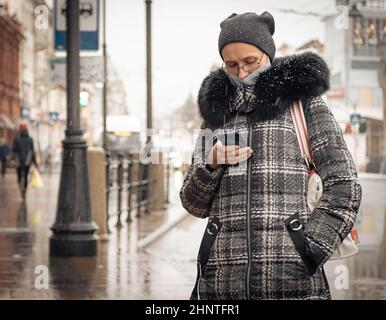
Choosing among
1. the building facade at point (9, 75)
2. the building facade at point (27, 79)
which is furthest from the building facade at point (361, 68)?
the building facade at point (9, 75)

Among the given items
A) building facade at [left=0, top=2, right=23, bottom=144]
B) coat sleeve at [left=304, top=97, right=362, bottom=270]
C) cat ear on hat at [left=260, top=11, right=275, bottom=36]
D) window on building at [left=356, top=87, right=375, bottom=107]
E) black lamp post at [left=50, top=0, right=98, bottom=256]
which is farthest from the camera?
window on building at [left=356, top=87, right=375, bottom=107]

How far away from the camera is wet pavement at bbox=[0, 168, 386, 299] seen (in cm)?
819

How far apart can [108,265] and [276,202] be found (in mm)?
7111

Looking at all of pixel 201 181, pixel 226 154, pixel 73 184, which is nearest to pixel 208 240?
pixel 201 181

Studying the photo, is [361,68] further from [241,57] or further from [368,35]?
[241,57]

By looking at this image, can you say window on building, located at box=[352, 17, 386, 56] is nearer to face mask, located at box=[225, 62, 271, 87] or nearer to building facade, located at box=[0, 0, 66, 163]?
building facade, located at box=[0, 0, 66, 163]

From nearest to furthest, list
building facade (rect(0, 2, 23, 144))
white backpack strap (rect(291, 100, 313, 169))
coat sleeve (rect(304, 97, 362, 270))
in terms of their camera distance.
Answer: coat sleeve (rect(304, 97, 362, 270)) → white backpack strap (rect(291, 100, 313, 169)) → building facade (rect(0, 2, 23, 144))

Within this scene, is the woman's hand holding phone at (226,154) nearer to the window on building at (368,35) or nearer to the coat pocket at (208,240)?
the coat pocket at (208,240)

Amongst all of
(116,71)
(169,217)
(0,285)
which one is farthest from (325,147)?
(116,71)

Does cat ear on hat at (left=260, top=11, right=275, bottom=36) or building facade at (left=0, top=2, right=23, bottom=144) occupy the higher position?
building facade at (left=0, top=2, right=23, bottom=144)

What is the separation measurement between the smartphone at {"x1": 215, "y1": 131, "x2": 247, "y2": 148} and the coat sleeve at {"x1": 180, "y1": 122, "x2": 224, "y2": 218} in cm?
9

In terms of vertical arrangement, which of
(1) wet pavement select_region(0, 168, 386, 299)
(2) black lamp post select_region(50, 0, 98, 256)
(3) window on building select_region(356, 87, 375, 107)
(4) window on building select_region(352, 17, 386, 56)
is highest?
(4) window on building select_region(352, 17, 386, 56)

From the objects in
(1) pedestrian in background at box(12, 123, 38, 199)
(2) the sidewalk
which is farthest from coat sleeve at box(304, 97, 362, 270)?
(1) pedestrian in background at box(12, 123, 38, 199)

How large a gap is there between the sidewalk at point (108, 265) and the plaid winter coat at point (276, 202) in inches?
180
